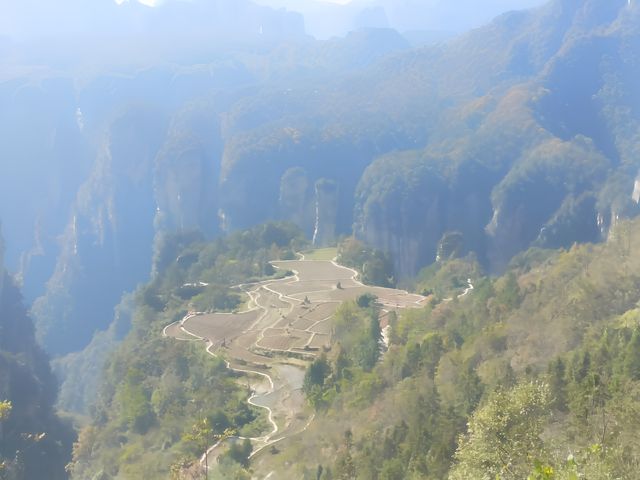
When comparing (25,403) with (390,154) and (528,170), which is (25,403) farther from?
(390,154)

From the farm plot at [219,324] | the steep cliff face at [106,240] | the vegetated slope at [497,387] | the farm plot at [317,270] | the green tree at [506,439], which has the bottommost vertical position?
the steep cliff face at [106,240]

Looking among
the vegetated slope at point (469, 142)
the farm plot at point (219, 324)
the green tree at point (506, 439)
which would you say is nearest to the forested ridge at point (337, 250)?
the green tree at point (506, 439)

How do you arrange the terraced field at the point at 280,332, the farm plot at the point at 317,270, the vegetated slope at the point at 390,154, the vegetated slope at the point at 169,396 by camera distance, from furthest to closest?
the vegetated slope at the point at 390,154, the farm plot at the point at 317,270, the terraced field at the point at 280,332, the vegetated slope at the point at 169,396

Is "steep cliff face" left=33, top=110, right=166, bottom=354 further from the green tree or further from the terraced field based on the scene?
the green tree

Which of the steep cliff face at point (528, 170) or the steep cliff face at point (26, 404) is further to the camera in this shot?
the steep cliff face at point (528, 170)

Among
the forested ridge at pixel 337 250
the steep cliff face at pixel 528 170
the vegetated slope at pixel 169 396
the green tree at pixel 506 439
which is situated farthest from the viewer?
the steep cliff face at pixel 528 170

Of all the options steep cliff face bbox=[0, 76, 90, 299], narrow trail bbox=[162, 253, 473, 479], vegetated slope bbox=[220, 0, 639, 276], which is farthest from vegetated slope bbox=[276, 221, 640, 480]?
steep cliff face bbox=[0, 76, 90, 299]

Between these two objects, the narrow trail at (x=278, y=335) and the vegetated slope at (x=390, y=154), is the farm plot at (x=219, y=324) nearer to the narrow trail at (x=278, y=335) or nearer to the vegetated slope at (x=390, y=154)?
the narrow trail at (x=278, y=335)
